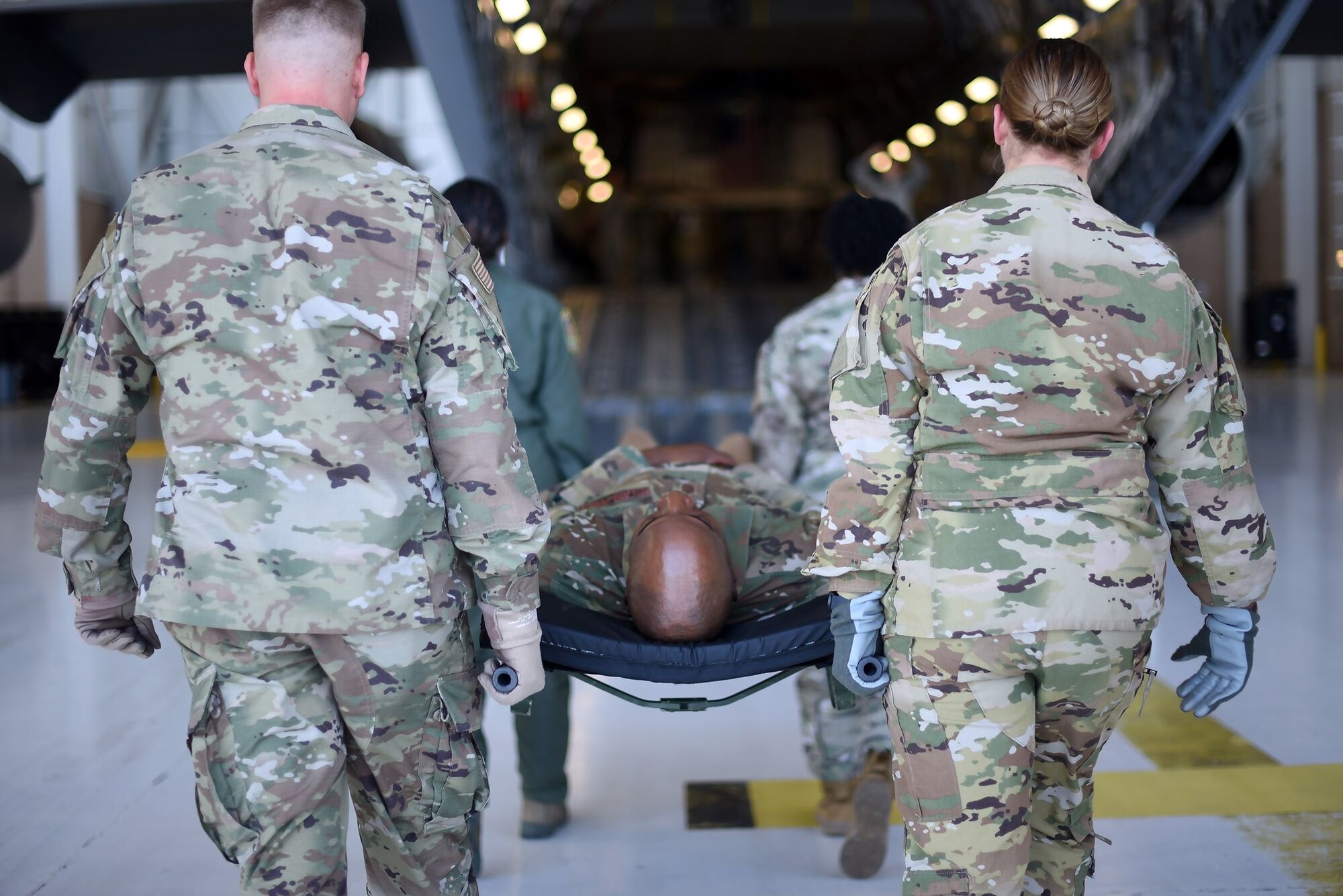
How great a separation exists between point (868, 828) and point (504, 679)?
4.64ft

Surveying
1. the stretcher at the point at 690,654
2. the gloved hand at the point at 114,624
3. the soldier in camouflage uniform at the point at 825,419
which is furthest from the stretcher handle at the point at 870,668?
the gloved hand at the point at 114,624

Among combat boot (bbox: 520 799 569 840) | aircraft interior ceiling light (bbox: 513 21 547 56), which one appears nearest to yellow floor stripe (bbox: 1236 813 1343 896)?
combat boot (bbox: 520 799 569 840)

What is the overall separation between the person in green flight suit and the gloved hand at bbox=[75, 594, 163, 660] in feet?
4.55

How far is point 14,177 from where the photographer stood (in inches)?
265

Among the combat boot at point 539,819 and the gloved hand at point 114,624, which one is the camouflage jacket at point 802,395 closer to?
the combat boot at point 539,819

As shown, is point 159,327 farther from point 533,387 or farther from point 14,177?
point 14,177

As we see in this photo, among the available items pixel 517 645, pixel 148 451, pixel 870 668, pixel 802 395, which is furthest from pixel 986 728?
pixel 148 451

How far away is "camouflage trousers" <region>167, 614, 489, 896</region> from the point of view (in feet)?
6.35

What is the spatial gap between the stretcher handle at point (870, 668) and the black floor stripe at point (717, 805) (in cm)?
157

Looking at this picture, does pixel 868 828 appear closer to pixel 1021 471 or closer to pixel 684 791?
pixel 684 791

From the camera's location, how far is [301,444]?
1.91m

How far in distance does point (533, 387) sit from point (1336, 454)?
903 centimetres

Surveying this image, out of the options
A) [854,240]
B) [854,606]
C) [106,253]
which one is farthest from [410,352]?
[854,240]

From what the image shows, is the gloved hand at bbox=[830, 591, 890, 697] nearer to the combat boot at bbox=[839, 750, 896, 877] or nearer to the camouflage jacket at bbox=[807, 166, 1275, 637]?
the camouflage jacket at bbox=[807, 166, 1275, 637]
